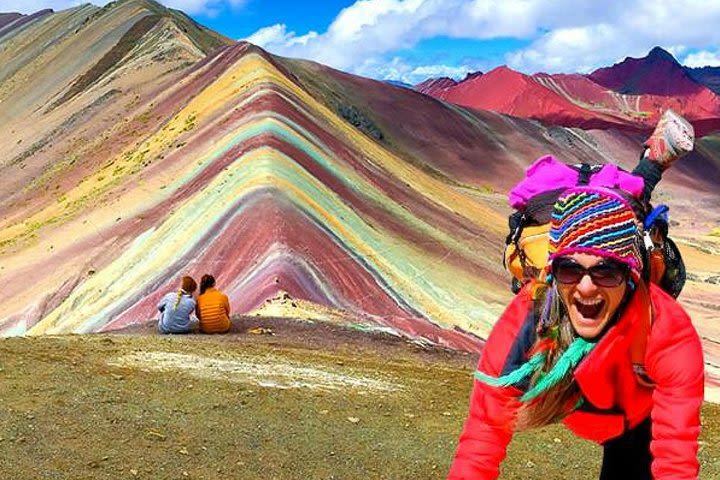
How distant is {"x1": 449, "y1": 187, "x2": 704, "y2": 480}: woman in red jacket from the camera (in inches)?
101

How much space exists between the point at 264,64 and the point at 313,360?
916 inches

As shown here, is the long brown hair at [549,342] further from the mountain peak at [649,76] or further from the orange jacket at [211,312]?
the mountain peak at [649,76]

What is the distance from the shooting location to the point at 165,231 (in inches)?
753

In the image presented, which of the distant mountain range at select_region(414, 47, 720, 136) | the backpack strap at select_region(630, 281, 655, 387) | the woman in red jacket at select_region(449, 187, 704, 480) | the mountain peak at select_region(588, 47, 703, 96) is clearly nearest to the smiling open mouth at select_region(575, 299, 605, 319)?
the woman in red jacket at select_region(449, 187, 704, 480)

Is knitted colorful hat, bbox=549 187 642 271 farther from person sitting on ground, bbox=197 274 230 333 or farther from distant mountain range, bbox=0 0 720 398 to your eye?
distant mountain range, bbox=0 0 720 398

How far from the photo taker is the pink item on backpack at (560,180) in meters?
3.07

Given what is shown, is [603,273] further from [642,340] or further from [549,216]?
[549,216]

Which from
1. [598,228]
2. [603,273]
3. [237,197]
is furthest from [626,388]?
[237,197]

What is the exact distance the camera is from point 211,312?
11.3m

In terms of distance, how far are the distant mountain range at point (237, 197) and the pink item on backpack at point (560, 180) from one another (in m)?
10.0

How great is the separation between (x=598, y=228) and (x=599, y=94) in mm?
89741

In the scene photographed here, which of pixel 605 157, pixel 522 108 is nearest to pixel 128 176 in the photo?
pixel 605 157

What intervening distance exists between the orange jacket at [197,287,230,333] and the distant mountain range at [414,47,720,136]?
64.1 metres

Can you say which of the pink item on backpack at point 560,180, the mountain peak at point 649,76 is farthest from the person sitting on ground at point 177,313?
the mountain peak at point 649,76
